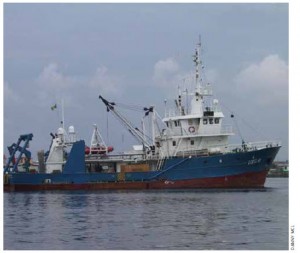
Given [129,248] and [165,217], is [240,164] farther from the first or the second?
[129,248]

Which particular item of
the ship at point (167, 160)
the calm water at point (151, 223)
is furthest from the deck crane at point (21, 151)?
the calm water at point (151, 223)

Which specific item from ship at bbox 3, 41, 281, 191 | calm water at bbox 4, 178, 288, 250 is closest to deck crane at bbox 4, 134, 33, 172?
ship at bbox 3, 41, 281, 191

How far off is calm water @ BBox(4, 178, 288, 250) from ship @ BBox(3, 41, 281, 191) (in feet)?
25.8

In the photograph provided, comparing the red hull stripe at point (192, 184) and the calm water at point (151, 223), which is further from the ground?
the red hull stripe at point (192, 184)

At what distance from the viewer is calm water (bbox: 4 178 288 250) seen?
819 inches

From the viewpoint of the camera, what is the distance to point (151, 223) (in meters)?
25.9

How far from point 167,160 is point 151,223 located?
897 inches

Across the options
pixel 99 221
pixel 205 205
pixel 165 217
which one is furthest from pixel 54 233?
pixel 205 205

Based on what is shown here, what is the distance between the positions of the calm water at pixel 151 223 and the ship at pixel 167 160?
785cm

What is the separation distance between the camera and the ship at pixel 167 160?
4688cm

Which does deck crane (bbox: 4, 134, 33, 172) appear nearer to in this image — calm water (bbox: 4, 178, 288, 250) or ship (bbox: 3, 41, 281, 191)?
ship (bbox: 3, 41, 281, 191)

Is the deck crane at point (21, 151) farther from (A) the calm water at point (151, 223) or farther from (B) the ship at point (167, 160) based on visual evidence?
(A) the calm water at point (151, 223)

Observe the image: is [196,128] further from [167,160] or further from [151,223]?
[151,223]

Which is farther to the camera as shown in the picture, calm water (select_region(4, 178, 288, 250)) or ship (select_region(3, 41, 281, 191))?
ship (select_region(3, 41, 281, 191))
